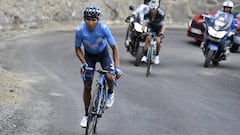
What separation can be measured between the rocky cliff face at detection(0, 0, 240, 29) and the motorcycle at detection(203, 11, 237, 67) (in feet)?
28.2

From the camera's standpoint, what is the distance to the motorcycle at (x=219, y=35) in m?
15.1

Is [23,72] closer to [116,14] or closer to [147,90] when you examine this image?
[147,90]

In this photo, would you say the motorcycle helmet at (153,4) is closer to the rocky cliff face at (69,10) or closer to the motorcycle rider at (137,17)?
the motorcycle rider at (137,17)

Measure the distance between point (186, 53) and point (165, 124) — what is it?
9.63 meters

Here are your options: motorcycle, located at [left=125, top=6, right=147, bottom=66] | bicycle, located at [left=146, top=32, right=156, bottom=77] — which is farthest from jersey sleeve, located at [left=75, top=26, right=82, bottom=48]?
motorcycle, located at [left=125, top=6, right=147, bottom=66]

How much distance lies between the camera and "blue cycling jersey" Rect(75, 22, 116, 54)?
743 centimetres

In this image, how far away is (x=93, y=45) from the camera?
24.9ft

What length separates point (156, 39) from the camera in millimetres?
13664

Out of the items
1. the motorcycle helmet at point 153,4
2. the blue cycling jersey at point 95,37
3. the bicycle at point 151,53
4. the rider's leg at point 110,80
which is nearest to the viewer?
the blue cycling jersey at point 95,37

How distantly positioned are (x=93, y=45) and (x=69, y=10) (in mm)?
16924

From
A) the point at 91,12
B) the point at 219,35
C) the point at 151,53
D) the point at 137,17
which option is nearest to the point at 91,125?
the point at 91,12

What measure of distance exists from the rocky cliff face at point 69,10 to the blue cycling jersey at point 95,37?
13582 millimetres

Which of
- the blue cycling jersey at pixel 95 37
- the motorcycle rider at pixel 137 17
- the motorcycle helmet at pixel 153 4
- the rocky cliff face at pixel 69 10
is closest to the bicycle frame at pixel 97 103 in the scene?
the blue cycling jersey at pixel 95 37

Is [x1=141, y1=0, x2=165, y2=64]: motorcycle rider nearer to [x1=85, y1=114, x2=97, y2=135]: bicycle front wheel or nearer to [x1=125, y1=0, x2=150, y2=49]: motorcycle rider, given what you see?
[x1=125, y1=0, x2=150, y2=49]: motorcycle rider
